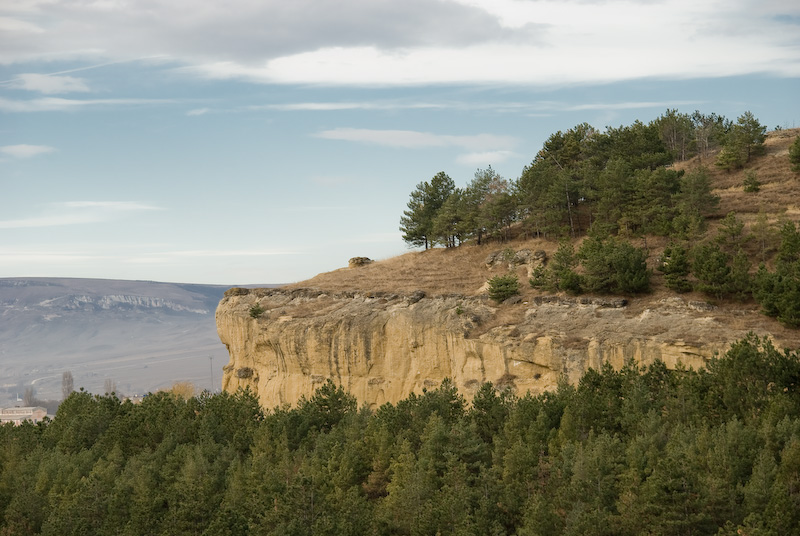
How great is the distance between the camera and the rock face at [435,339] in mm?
54812

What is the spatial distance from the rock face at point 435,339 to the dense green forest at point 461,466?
196 inches

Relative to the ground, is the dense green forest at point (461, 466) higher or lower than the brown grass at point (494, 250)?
lower

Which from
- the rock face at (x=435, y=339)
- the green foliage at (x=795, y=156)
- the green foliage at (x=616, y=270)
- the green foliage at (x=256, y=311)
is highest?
the green foliage at (x=795, y=156)

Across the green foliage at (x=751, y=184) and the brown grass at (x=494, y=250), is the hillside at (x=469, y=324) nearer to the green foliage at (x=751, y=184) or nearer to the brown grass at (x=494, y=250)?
the brown grass at (x=494, y=250)

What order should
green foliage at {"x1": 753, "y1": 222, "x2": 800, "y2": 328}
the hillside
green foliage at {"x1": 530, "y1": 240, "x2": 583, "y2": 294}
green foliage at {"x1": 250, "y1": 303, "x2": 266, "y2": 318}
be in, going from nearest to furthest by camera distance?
green foliage at {"x1": 753, "y1": 222, "x2": 800, "y2": 328}, the hillside, green foliage at {"x1": 530, "y1": 240, "x2": 583, "y2": 294}, green foliage at {"x1": 250, "y1": 303, "x2": 266, "y2": 318}

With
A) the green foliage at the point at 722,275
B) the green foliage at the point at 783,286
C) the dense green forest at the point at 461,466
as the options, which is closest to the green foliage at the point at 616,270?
the green foliage at the point at 722,275

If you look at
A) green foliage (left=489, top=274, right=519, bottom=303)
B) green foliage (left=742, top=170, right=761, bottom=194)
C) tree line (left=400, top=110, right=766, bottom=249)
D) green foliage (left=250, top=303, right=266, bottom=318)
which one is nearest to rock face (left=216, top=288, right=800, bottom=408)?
green foliage (left=250, top=303, right=266, bottom=318)

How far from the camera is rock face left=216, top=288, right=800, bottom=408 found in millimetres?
54812

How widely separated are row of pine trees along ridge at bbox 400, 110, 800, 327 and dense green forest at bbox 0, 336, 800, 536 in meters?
10.7

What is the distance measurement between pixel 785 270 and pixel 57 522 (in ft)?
143

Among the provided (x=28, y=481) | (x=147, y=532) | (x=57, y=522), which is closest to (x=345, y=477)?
(x=147, y=532)

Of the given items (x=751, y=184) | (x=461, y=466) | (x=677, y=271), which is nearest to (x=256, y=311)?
(x=677, y=271)

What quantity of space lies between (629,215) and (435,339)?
19.7 metres

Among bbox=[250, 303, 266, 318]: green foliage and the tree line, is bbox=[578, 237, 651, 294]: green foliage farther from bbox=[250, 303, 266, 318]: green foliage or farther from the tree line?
bbox=[250, 303, 266, 318]: green foliage
